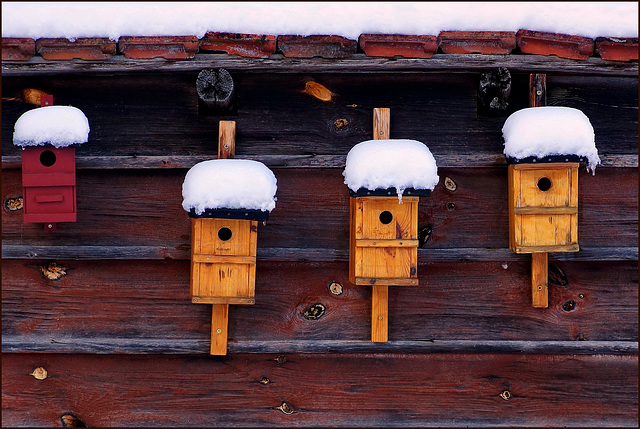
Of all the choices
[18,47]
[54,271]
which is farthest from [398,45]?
[54,271]

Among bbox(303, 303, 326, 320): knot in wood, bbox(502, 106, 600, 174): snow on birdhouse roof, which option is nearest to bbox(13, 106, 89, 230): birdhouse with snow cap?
bbox(303, 303, 326, 320): knot in wood

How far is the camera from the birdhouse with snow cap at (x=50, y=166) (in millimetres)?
2383

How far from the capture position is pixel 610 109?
8.90 feet

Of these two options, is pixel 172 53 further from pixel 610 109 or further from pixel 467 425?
pixel 467 425

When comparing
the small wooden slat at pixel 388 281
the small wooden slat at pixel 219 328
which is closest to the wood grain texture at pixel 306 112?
the small wooden slat at pixel 388 281

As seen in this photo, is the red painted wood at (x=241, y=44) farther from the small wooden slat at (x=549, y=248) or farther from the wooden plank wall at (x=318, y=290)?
the small wooden slat at (x=549, y=248)

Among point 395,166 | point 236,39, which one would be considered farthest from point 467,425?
point 236,39

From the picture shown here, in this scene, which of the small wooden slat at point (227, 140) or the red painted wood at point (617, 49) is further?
the small wooden slat at point (227, 140)

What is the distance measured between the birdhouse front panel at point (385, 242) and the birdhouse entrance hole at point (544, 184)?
68cm

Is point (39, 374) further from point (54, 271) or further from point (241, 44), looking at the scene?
point (241, 44)

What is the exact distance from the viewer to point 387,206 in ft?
7.80

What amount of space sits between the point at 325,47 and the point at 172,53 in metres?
0.76

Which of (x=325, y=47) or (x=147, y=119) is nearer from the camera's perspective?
(x=325, y=47)

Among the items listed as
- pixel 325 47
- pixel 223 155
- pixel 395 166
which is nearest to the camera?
pixel 395 166
